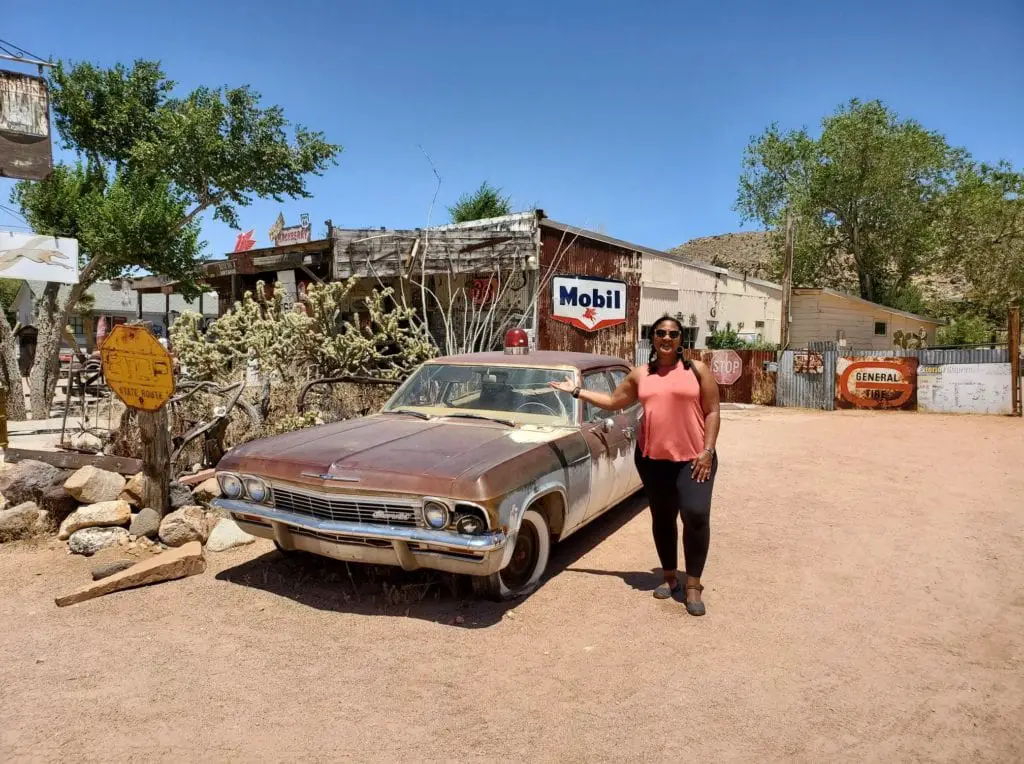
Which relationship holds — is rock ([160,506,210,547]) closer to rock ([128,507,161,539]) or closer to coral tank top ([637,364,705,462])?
rock ([128,507,161,539])

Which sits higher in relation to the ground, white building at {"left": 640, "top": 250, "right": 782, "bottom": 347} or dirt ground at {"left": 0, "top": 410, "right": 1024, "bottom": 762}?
white building at {"left": 640, "top": 250, "right": 782, "bottom": 347}

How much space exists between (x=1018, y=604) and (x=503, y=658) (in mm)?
3161

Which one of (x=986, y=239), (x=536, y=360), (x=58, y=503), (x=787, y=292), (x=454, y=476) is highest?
(x=986, y=239)

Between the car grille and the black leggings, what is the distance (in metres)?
1.41

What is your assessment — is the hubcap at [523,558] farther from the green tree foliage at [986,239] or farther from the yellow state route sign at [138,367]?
the green tree foliage at [986,239]

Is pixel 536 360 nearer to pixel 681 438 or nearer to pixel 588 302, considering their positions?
pixel 681 438

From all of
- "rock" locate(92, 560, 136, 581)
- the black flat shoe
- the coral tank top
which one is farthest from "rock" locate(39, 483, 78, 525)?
the black flat shoe

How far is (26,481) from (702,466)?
5484 mm

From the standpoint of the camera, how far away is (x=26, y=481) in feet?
18.8

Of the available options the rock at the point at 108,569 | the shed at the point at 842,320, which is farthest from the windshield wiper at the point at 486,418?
the shed at the point at 842,320

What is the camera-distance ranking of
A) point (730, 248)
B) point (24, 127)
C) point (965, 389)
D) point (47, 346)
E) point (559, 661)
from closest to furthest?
point (559, 661)
point (24, 127)
point (47, 346)
point (965, 389)
point (730, 248)

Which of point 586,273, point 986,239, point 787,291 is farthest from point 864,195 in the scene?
point 586,273

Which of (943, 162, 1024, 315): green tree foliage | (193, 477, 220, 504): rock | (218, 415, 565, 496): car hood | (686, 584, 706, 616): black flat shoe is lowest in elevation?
(686, 584, 706, 616): black flat shoe

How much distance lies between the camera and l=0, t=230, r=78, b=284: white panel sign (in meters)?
9.75
